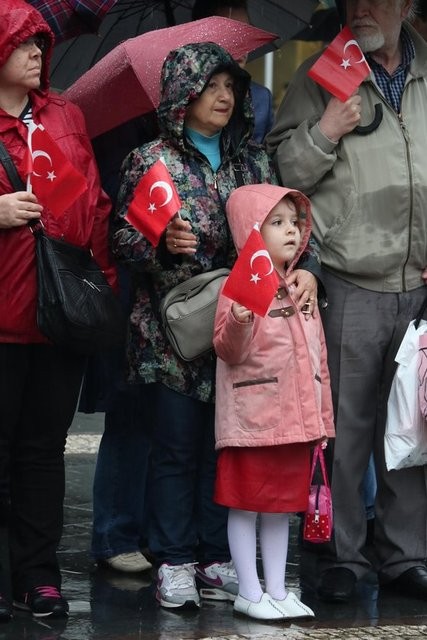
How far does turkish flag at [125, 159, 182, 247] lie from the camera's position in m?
5.48

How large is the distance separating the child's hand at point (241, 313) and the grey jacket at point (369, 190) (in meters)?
0.85

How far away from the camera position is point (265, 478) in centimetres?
560

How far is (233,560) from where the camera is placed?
576 cm

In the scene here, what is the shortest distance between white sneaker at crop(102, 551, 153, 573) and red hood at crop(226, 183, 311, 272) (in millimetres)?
1540

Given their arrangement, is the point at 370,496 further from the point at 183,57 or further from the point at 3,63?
the point at 3,63

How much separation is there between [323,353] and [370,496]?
1.76m

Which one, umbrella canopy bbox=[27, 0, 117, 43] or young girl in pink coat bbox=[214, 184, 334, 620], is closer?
young girl in pink coat bbox=[214, 184, 334, 620]

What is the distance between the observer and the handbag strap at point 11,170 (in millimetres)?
5395

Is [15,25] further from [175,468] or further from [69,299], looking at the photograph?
[175,468]

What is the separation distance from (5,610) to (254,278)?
149 centimetres

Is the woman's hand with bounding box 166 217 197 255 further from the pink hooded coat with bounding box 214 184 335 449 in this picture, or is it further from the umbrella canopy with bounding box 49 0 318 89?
the umbrella canopy with bounding box 49 0 318 89

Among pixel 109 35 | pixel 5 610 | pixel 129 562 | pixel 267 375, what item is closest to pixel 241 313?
pixel 267 375

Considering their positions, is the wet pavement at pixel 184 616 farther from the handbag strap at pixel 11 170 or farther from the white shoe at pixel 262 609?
the handbag strap at pixel 11 170

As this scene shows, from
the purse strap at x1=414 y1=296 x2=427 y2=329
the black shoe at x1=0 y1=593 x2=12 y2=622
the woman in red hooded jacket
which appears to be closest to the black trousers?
the woman in red hooded jacket
